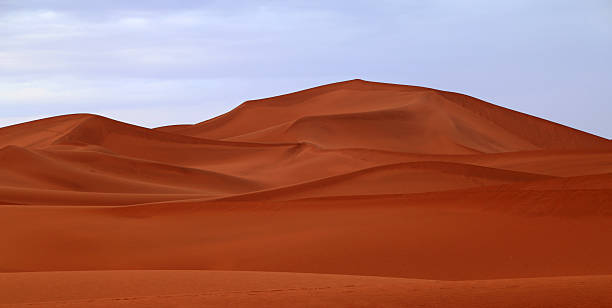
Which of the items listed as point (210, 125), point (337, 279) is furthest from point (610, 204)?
point (210, 125)

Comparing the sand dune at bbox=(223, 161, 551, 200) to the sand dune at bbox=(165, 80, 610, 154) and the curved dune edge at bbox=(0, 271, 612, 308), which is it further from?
the sand dune at bbox=(165, 80, 610, 154)

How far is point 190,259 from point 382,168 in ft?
47.9

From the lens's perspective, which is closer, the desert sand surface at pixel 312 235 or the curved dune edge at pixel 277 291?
the curved dune edge at pixel 277 291

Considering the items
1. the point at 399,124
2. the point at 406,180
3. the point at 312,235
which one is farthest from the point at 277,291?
the point at 399,124

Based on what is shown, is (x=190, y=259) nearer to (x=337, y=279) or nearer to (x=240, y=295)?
Result: (x=337, y=279)

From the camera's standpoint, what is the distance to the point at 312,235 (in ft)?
42.7

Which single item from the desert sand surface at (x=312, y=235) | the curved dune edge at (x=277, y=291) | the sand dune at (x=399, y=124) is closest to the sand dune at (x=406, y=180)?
the desert sand surface at (x=312, y=235)

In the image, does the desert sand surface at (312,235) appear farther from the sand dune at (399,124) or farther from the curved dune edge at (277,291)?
the sand dune at (399,124)

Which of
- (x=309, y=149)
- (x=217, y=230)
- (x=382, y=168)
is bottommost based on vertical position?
(x=217, y=230)

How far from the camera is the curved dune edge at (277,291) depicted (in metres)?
5.96

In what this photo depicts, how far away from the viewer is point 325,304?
5867 mm

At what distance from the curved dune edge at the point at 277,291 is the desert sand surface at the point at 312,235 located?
0.03 m

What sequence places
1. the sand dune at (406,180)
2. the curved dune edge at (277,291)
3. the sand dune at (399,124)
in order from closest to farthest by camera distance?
the curved dune edge at (277,291) < the sand dune at (406,180) < the sand dune at (399,124)

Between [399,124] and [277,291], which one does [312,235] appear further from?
[399,124]
